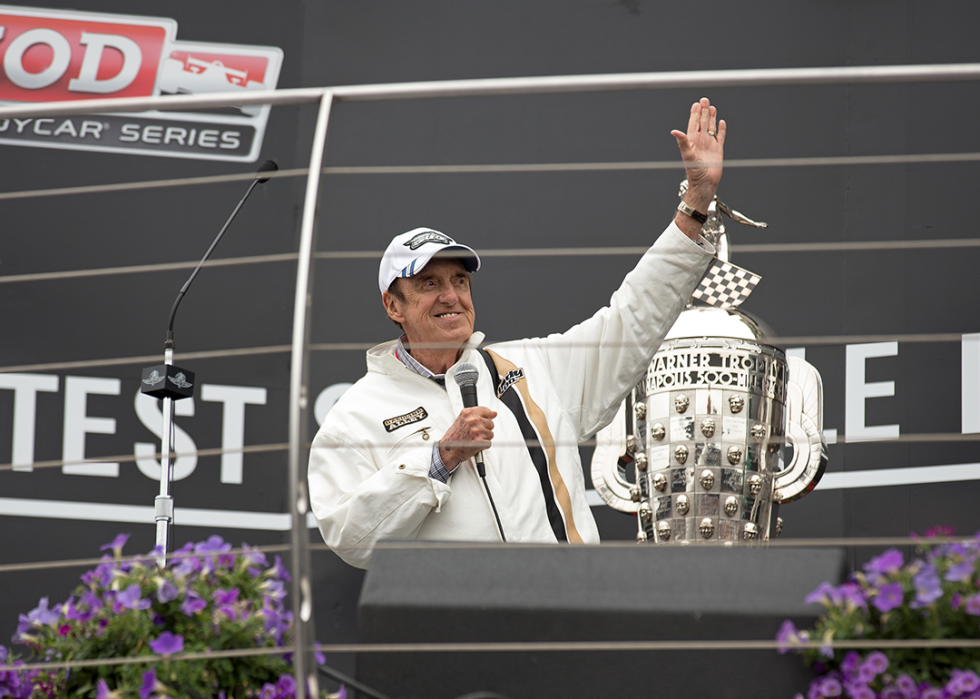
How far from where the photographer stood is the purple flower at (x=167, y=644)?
4.00 ft

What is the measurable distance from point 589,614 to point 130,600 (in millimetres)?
492

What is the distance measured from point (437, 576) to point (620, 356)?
964 mm

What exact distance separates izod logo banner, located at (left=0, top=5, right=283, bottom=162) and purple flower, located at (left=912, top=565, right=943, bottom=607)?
218 centimetres

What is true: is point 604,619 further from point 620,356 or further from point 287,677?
point 620,356

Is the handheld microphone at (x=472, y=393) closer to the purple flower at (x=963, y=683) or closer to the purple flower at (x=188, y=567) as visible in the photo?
the purple flower at (x=188, y=567)

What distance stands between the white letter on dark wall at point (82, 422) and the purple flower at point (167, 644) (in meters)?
1.67

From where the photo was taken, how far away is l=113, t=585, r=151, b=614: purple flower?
4.13 feet

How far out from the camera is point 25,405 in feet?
9.27

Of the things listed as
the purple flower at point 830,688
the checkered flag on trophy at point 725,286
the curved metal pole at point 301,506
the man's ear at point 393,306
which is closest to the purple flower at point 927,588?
the purple flower at point 830,688

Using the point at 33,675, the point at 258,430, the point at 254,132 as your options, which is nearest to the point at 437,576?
the point at 33,675

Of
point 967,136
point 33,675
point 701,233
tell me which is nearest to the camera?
point 33,675

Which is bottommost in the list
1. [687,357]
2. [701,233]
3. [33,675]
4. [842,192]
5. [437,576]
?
[33,675]

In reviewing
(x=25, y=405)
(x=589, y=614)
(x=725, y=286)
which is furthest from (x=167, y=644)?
(x=25, y=405)

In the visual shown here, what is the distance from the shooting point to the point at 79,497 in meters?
2.80
